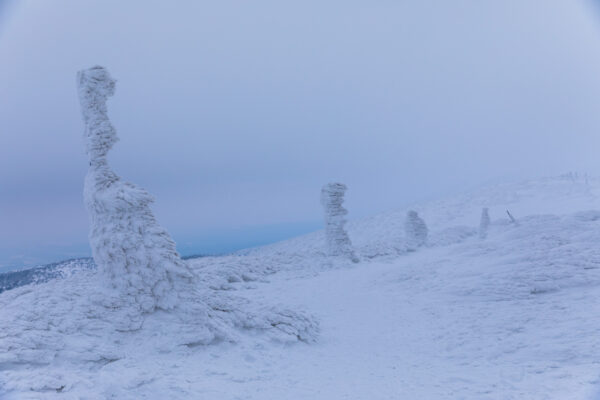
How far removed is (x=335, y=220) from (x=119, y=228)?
47.7ft

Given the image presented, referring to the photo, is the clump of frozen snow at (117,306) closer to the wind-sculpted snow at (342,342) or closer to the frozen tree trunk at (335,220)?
the wind-sculpted snow at (342,342)

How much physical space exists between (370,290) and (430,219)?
38411 mm

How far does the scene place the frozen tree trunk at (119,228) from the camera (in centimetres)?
826

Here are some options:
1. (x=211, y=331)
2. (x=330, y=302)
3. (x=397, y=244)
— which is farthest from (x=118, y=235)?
(x=397, y=244)

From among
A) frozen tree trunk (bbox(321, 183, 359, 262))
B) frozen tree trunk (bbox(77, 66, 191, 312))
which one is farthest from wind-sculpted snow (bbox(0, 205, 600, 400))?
frozen tree trunk (bbox(321, 183, 359, 262))

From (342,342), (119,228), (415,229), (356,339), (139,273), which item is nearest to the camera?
(139,273)

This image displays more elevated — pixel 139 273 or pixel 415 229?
pixel 139 273

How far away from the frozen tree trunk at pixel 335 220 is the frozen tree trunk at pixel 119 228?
13.7 m

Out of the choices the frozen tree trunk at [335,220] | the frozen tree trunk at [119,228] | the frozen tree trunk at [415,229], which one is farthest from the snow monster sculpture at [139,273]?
the frozen tree trunk at [415,229]

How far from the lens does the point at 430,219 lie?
50.6 metres

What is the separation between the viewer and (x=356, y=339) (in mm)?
9977

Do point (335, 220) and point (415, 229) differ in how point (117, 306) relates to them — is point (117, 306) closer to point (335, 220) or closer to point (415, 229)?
point (335, 220)

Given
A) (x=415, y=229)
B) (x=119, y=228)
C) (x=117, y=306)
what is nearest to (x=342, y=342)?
(x=117, y=306)

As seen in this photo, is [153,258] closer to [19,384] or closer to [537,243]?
[19,384]
